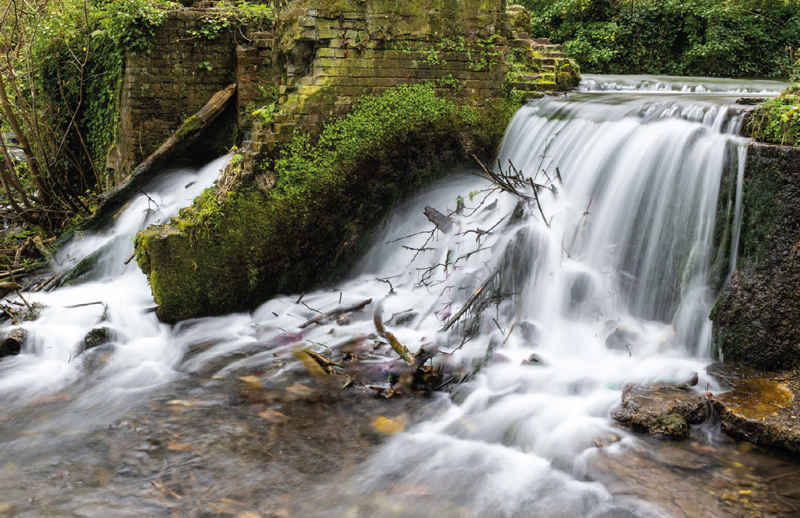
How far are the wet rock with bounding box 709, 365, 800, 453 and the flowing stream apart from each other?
5.0 inches

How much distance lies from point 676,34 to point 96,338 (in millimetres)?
17156

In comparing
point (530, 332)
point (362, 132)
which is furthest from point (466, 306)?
point (362, 132)

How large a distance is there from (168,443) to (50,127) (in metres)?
7.53

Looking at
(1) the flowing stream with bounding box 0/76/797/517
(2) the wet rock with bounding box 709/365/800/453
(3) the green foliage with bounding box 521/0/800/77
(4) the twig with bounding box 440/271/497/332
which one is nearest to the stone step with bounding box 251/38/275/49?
(1) the flowing stream with bounding box 0/76/797/517

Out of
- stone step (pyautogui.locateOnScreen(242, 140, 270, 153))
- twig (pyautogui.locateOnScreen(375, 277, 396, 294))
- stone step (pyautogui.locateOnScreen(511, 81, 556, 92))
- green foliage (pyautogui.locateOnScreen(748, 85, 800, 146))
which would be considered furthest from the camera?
stone step (pyautogui.locateOnScreen(511, 81, 556, 92))

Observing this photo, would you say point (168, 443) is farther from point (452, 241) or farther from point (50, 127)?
point (50, 127)

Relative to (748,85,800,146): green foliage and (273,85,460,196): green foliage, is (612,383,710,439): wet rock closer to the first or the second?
(748,85,800,146): green foliage

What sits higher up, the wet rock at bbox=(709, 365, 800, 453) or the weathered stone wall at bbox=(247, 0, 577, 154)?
the weathered stone wall at bbox=(247, 0, 577, 154)

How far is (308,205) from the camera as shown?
21.2ft

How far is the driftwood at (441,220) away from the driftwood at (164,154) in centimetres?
373

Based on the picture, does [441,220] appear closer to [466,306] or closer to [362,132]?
[362,132]

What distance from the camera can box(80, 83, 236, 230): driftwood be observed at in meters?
7.87

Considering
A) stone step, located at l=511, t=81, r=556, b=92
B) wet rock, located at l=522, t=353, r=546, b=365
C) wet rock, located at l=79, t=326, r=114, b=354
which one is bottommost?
wet rock, located at l=522, t=353, r=546, b=365

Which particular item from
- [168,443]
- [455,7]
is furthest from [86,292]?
[455,7]
